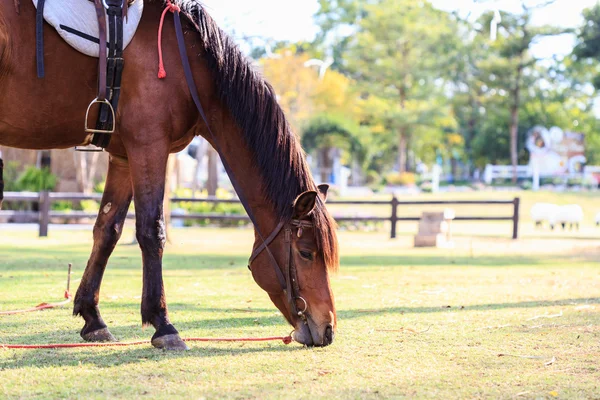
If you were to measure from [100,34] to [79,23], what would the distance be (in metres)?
0.16

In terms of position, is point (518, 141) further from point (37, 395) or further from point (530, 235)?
point (37, 395)

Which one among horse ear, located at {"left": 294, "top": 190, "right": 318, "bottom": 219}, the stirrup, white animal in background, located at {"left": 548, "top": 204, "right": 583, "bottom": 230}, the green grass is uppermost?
the stirrup

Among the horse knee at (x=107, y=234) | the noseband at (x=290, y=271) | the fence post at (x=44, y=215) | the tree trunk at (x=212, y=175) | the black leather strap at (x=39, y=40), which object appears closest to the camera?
the black leather strap at (x=39, y=40)

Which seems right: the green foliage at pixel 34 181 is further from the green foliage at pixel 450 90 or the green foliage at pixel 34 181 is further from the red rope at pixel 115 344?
the green foliage at pixel 450 90

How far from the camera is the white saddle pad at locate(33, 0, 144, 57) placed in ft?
15.6

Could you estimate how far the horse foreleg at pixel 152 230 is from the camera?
4.85m

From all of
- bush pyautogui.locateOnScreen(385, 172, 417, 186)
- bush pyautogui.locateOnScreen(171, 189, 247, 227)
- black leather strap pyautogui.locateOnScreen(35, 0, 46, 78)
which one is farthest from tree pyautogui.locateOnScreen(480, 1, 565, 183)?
black leather strap pyautogui.locateOnScreen(35, 0, 46, 78)

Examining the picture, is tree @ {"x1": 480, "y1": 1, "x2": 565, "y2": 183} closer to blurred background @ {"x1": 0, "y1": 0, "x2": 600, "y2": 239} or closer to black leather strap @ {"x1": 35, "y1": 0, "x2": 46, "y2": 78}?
blurred background @ {"x1": 0, "y1": 0, "x2": 600, "y2": 239}

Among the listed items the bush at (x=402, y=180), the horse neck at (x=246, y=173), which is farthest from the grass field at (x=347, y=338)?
the bush at (x=402, y=180)

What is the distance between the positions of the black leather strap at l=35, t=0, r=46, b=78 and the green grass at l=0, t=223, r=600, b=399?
183 cm

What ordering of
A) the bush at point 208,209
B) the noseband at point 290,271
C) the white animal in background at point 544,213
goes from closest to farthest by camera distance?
the noseband at point 290,271, the bush at point 208,209, the white animal in background at point 544,213

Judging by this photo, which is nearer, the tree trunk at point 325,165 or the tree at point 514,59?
the tree at point 514,59

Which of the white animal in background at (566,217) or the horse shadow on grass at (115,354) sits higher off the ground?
the white animal in background at (566,217)

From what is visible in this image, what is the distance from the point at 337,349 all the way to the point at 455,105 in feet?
200
